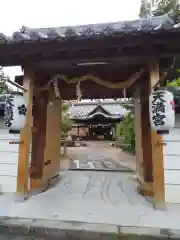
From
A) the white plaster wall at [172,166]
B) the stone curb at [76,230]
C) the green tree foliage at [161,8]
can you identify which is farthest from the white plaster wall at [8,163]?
the green tree foliage at [161,8]

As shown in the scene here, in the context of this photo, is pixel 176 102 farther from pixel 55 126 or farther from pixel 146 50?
pixel 55 126

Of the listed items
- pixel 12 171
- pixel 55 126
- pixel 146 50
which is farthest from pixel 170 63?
pixel 12 171

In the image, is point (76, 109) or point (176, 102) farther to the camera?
point (76, 109)

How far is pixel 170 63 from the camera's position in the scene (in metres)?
4.31

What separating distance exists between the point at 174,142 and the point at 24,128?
10.7 ft

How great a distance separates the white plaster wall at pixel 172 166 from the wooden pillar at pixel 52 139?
302 cm

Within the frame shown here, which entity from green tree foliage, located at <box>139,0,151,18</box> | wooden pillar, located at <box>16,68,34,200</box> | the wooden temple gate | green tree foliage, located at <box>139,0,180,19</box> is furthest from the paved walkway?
green tree foliage, located at <box>139,0,151,18</box>

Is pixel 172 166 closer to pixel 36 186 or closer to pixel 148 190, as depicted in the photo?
pixel 148 190

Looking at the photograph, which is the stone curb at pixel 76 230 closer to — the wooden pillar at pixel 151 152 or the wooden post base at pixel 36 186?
the wooden pillar at pixel 151 152

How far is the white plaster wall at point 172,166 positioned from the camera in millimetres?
4352

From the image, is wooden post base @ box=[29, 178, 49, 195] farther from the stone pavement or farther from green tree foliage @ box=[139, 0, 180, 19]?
green tree foliage @ box=[139, 0, 180, 19]

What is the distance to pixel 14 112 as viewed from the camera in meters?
3.81

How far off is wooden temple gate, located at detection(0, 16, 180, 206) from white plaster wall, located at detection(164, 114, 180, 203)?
13.4 inches

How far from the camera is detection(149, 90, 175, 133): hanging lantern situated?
3.40m
